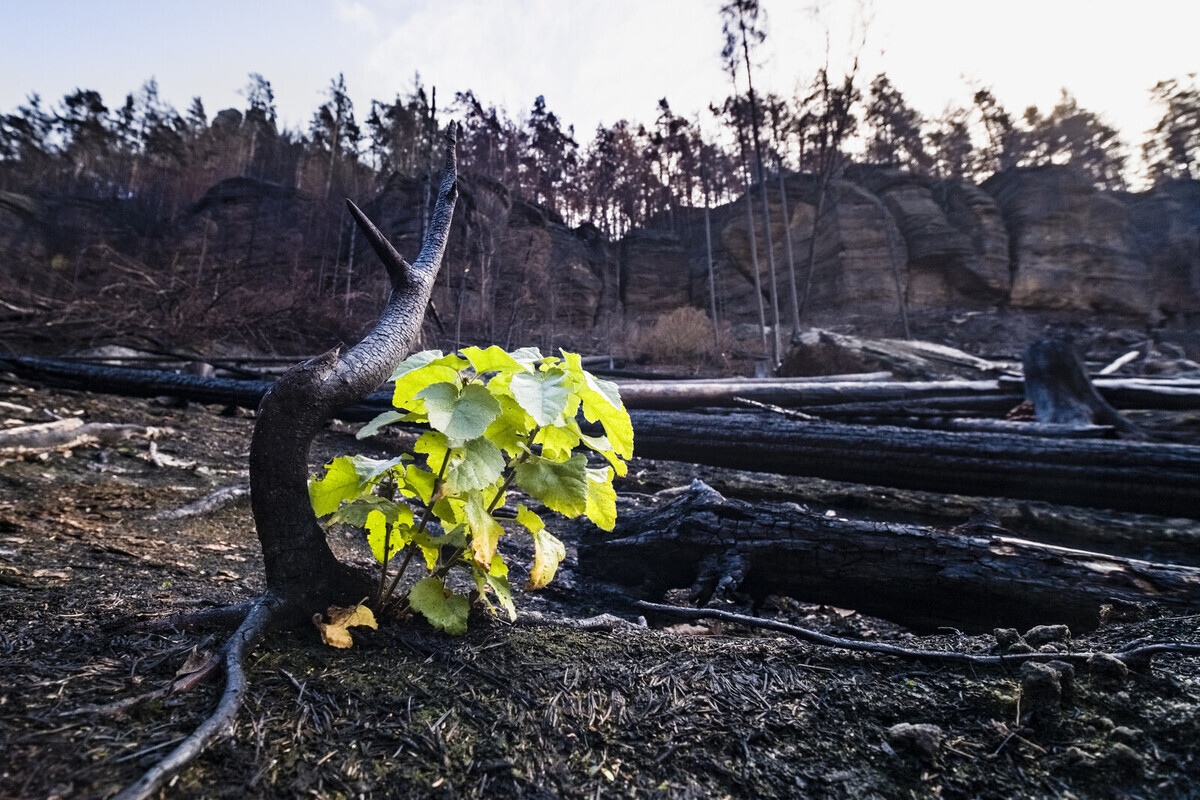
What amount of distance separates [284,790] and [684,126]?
37819mm

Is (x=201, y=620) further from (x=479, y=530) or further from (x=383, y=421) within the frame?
(x=479, y=530)

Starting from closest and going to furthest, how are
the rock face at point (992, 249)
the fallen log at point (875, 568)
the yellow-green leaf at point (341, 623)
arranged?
1. the yellow-green leaf at point (341, 623)
2. the fallen log at point (875, 568)
3. the rock face at point (992, 249)

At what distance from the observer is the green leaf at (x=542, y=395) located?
1076 millimetres

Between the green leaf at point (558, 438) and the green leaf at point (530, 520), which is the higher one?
the green leaf at point (558, 438)

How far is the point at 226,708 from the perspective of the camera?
94 centimetres

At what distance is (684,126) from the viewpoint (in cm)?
3331

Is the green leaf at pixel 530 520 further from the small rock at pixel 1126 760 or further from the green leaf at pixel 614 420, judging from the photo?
the small rock at pixel 1126 760

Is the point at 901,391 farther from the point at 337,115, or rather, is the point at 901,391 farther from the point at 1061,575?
the point at 337,115

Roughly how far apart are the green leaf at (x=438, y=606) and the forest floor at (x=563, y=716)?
0.29 ft

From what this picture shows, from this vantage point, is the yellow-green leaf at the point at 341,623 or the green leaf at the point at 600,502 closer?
the yellow-green leaf at the point at 341,623

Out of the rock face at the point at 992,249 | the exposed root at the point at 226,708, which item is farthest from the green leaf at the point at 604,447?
the rock face at the point at 992,249

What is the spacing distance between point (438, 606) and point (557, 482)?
452mm

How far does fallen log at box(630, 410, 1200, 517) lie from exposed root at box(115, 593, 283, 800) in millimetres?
3836

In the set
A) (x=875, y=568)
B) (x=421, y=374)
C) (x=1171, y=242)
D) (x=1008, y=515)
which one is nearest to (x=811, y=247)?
(x=1008, y=515)
